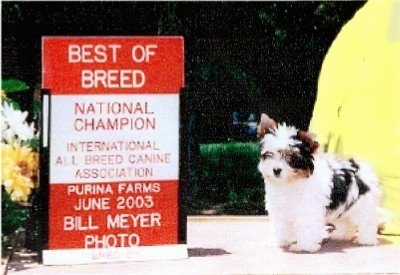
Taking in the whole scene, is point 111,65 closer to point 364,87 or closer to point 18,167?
point 18,167

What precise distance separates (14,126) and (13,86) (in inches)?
6.2

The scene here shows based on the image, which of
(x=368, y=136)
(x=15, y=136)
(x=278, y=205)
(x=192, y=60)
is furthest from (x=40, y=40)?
(x=368, y=136)

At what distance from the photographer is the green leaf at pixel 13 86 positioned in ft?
10.3

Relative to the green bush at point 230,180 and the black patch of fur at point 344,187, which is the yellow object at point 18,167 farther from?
the black patch of fur at point 344,187

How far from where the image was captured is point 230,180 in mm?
3465

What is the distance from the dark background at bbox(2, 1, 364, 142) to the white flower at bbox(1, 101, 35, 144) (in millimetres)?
514

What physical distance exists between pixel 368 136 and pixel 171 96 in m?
0.95

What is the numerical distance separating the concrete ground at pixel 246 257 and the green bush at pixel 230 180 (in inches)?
2.7

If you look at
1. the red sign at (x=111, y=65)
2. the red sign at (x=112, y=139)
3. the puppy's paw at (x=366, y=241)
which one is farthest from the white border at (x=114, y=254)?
the puppy's paw at (x=366, y=241)

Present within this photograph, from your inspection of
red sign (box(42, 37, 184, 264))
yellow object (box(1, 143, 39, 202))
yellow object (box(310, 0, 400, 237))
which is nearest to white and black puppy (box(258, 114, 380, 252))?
yellow object (box(310, 0, 400, 237))

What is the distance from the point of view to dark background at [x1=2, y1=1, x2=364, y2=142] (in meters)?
3.35

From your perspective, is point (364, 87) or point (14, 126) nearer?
point (14, 126)

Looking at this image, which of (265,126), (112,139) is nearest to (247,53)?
(265,126)

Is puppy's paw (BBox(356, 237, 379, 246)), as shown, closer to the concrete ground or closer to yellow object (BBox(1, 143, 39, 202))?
the concrete ground
